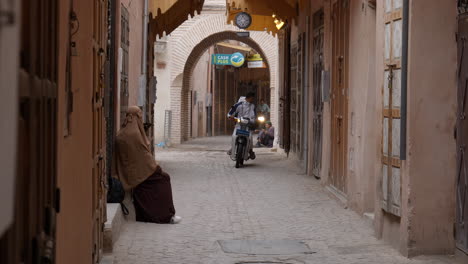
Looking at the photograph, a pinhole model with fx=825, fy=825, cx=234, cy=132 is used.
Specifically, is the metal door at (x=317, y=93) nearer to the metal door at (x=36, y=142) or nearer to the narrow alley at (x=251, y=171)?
the narrow alley at (x=251, y=171)

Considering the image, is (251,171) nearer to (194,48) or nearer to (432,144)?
(432,144)

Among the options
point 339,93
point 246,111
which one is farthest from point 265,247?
point 246,111

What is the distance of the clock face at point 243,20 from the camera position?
19.7 m

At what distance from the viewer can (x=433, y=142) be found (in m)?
6.70

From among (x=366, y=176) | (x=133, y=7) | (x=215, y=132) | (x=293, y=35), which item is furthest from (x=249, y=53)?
(x=366, y=176)

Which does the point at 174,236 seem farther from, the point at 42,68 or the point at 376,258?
the point at 42,68

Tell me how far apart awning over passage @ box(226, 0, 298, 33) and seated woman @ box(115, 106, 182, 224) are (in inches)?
323

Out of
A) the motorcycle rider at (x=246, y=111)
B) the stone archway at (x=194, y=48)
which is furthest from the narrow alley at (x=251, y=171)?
the stone archway at (x=194, y=48)

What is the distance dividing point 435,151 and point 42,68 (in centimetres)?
463

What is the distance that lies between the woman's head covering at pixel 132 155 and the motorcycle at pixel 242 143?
25.3ft

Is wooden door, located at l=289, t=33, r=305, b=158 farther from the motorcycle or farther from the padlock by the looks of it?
the padlock

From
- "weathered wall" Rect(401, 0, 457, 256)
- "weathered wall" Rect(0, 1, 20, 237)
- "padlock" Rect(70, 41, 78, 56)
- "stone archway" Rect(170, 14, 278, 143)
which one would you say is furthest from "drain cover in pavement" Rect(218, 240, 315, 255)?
"stone archway" Rect(170, 14, 278, 143)

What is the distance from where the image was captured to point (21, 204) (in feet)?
7.50

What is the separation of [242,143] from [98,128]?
10438mm
